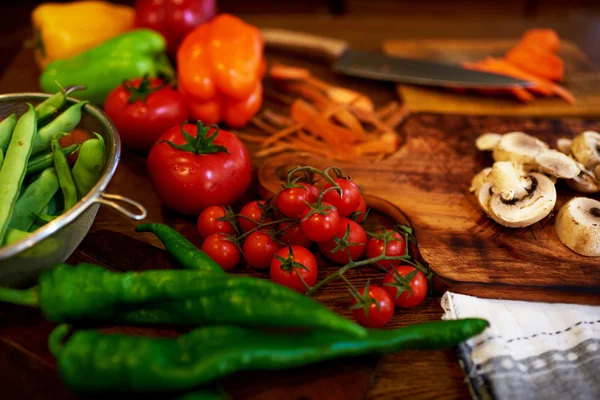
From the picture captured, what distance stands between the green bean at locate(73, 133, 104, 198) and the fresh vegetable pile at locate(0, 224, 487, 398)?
0.30m

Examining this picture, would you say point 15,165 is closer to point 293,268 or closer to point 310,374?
point 293,268

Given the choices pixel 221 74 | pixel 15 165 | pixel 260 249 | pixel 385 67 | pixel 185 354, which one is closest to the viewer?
pixel 185 354

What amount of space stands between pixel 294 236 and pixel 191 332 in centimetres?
48

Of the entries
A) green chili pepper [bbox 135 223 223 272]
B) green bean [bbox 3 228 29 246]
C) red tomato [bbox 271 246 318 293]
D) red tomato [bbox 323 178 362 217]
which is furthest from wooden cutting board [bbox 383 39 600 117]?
green bean [bbox 3 228 29 246]

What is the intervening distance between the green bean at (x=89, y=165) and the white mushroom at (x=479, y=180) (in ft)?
4.10

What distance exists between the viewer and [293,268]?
137 cm

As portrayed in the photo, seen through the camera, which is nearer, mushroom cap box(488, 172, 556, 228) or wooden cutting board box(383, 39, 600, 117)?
mushroom cap box(488, 172, 556, 228)

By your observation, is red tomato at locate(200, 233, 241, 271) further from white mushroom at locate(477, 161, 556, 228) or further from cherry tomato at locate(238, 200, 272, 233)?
white mushroom at locate(477, 161, 556, 228)

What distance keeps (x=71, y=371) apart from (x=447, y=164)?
147cm

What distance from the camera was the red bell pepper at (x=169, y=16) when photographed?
8.10ft

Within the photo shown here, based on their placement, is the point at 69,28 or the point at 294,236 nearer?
the point at 294,236

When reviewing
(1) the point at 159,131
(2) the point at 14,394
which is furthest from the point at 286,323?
(1) the point at 159,131

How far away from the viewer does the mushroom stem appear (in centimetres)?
161

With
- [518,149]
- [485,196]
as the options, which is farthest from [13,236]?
[518,149]
